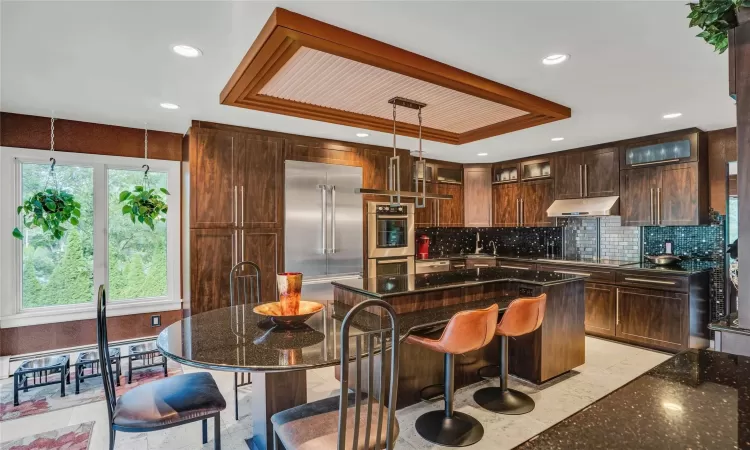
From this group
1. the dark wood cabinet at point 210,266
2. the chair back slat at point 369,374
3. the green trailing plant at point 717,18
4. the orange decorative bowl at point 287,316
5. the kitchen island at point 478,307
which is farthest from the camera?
the dark wood cabinet at point 210,266

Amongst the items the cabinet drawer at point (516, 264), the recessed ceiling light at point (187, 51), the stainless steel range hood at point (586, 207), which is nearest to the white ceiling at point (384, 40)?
the recessed ceiling light at point (187, 51)

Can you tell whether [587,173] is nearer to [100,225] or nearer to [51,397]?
[100,225]

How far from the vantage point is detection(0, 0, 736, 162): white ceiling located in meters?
1.79

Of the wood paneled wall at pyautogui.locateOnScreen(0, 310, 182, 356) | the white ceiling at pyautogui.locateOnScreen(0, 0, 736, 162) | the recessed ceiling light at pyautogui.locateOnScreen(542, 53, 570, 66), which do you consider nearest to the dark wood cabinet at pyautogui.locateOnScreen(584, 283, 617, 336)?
the white ceiling at pyautogui.locateOnScreen(0, 0, 736, 162)

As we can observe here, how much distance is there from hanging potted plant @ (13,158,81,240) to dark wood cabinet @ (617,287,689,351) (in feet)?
19.1

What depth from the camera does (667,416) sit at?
0.89 metres

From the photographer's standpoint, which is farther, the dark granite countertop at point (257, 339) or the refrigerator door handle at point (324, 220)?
the refrigerator door handle at point (324, 220)

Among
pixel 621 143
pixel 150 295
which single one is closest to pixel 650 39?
pixel 621 143

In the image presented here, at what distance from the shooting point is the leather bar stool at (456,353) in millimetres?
2197

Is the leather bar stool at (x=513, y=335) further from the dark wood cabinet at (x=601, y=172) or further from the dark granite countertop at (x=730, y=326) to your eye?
the dark wood cabinet at (x=601, y=172)

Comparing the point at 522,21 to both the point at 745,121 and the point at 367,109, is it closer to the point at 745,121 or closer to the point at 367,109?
the point at 745,121

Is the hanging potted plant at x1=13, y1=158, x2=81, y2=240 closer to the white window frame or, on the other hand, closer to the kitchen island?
the white window frame

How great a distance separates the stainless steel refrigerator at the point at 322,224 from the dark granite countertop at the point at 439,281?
1182 millimetres

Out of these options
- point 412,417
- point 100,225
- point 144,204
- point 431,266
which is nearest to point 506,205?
point 431,266
